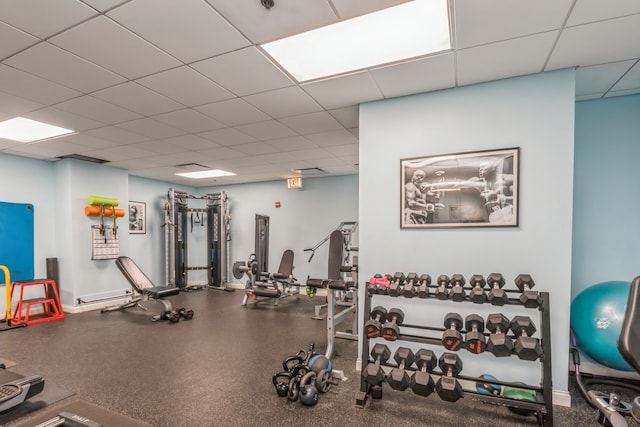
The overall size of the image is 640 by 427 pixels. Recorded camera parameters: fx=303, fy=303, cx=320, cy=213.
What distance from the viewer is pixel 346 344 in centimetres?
358

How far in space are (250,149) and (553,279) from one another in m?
3.83

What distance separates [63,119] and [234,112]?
6.12ft

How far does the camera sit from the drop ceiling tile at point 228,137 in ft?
12.0

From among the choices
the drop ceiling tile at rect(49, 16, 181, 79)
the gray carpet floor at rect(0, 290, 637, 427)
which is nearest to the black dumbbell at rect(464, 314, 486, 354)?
the gray carpet floor at rect(0, 290, 637, 427)

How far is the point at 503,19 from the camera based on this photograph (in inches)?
68.4

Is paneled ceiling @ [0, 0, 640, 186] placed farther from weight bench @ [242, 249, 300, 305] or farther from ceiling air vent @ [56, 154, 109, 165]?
weight bench @ [242, 249, 300, 305]

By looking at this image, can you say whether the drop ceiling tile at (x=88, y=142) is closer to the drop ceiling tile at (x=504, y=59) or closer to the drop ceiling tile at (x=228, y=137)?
the drop ceiling tile at (x=228, y=137)

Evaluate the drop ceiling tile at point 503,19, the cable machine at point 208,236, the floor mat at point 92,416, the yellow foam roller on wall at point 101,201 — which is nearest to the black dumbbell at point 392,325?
the floor mat at point 92,416

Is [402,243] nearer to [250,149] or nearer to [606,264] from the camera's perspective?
[606,264]

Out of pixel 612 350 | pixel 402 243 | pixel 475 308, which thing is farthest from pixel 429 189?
pixel 612 350

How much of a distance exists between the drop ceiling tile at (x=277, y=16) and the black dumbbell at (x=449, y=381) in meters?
2.29

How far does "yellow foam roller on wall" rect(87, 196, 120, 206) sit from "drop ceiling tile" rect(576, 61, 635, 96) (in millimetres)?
6442

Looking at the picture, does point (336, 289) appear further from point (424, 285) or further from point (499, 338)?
point (499, 338)

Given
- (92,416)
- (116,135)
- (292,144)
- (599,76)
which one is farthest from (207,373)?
(599,76)
